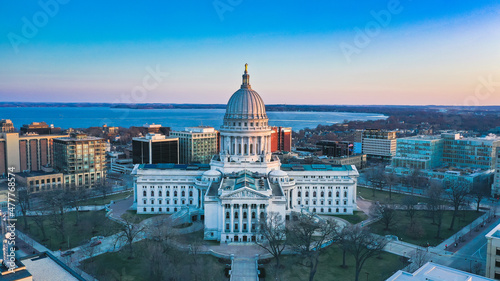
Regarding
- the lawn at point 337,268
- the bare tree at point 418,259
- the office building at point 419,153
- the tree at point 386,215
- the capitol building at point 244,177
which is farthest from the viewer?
the office building at point 419,153

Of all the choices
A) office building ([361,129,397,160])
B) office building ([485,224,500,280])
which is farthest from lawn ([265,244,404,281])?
office building ([361,129,397,160])

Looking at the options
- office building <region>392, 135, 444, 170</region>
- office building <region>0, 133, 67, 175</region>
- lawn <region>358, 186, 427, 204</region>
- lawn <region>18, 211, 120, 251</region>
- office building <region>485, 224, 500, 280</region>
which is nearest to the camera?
office building <region>485, 224, 500, 280</region>

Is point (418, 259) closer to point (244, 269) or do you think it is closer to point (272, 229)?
point (272, 229)

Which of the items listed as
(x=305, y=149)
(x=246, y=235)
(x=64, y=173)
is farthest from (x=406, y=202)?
(x=305, y=149)

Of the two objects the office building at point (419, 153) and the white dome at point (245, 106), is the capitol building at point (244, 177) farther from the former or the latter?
the office building at point (419, 153)

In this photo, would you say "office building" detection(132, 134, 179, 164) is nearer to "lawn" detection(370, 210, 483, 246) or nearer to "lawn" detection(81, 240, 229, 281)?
"lawn" detection(81, 240, 229, 281)

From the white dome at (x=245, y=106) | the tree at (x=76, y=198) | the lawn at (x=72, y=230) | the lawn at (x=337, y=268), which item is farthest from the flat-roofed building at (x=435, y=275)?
the tree at (x=76, y=198)

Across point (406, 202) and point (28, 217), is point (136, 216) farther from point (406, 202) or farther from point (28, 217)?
point (406, 202)
